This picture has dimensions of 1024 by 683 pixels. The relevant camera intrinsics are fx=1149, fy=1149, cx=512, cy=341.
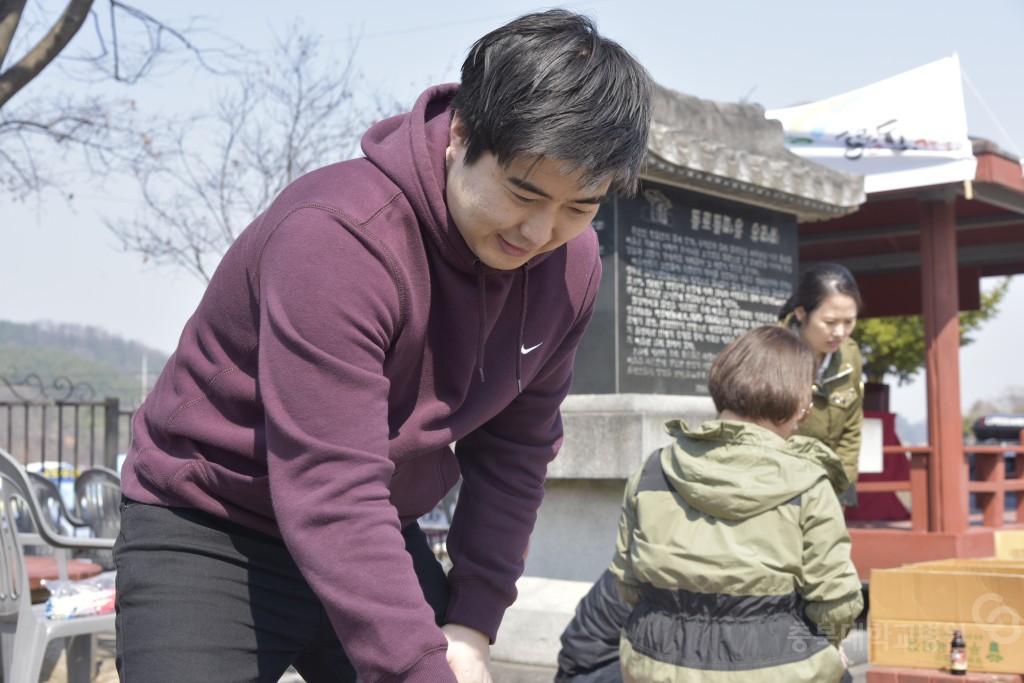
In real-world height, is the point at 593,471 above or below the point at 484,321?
below

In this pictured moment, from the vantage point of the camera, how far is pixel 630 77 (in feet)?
5.31

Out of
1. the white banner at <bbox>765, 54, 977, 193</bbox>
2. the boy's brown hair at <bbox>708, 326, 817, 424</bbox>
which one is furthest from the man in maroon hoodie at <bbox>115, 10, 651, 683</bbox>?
the white banner at <bbox>765, 54, 977, 193</bbox>

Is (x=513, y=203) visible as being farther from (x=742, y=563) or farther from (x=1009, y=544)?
(x=1009, y=544)

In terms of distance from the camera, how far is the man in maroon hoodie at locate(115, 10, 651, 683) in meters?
1.52

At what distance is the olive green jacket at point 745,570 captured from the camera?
3.05m

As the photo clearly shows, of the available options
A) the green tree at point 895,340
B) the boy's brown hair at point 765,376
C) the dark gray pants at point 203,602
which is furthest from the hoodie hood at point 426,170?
the green tree at point 895,340

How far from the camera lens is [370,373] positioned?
155 centimetres

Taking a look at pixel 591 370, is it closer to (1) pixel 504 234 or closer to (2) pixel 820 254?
(1) pixel 504 234

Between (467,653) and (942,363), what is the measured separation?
7.92 meters

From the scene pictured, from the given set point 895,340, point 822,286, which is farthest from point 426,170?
point 895,340

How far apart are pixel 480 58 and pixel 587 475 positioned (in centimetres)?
422

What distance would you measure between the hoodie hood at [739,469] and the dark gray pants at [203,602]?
5.05 ft

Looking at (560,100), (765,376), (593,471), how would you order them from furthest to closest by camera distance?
(593,471)
(765,376)
(560,100)

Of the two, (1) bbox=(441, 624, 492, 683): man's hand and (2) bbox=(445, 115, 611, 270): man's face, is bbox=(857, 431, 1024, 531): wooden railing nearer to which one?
(1) bbox=(441, 624, 492, 683): man's hand
